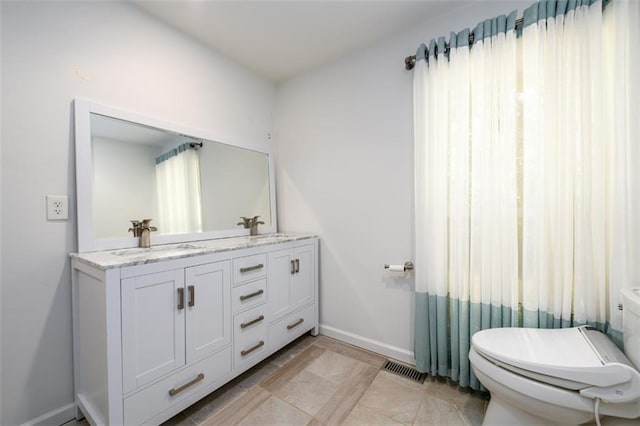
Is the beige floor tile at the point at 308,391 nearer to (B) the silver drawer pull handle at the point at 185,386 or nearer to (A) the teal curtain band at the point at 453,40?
(B) the silver drawer pull handle at the point at 185,386

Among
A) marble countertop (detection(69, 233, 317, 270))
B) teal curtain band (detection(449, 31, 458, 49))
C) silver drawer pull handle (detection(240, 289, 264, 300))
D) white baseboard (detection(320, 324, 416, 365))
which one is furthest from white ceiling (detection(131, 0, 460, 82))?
white baseboard (detection(320, 324, 416, 365))

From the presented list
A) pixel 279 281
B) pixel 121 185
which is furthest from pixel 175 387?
pixel 121 185

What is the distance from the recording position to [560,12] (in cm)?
125

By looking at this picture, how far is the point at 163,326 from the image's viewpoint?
122cm

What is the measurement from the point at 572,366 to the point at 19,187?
250 cm

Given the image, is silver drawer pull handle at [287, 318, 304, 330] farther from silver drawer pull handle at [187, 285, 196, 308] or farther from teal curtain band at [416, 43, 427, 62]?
teal curtain band at [416, 43, 427, 62]

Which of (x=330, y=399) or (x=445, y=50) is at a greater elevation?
(x=445, y=50)

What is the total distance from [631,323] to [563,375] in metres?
0.38

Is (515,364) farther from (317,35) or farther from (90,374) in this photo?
(317,35)

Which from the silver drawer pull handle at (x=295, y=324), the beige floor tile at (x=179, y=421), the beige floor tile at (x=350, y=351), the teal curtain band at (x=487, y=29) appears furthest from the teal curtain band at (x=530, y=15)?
the beige floor tile at (x=179, y=421)

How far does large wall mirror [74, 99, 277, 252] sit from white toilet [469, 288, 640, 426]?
1872 millimetres

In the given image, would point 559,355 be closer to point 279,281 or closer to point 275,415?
point 275,415

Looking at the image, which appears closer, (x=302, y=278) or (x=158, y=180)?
(x=158, y=180)

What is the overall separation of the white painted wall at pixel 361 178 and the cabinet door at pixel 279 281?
16.1 inches
